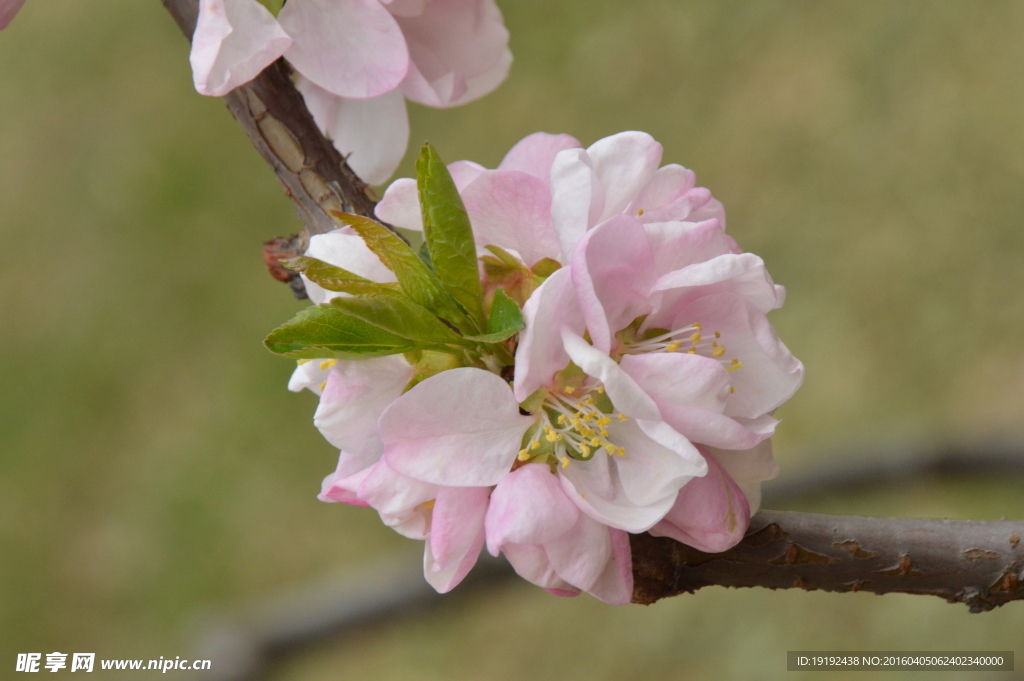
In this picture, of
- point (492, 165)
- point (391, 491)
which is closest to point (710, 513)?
point (391, 491)

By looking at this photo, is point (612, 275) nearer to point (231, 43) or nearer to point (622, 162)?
point (622, 162)

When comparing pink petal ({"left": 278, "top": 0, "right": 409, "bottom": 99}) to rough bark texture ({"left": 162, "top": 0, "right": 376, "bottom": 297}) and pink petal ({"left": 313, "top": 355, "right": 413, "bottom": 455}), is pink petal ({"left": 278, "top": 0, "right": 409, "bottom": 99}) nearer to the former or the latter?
rough bark texture ({"left": 162, "top": 0, "right": 376, "bottom": 297})

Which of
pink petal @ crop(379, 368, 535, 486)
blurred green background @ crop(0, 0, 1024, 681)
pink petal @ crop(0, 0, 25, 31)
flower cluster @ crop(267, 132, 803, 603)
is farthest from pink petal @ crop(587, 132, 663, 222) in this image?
blurred green background @ crop(0, 0, 1024, 681)

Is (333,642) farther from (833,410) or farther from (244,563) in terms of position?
(833,410)

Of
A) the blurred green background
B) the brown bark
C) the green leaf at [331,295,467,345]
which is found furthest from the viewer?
the blurred green background

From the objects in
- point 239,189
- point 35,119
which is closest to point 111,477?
point 239,189

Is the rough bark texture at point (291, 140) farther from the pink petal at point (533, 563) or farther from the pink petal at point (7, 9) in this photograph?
the pink petal at point (533, 563)

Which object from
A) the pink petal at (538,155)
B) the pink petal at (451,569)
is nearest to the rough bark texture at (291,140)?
the pink petal at (538,155)

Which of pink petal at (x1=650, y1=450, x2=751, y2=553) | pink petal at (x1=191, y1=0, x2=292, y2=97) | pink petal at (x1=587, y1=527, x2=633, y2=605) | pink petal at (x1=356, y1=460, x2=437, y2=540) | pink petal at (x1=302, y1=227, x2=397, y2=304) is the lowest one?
pink petal at (x1=587, y1=527, x2=633, y2=605)
